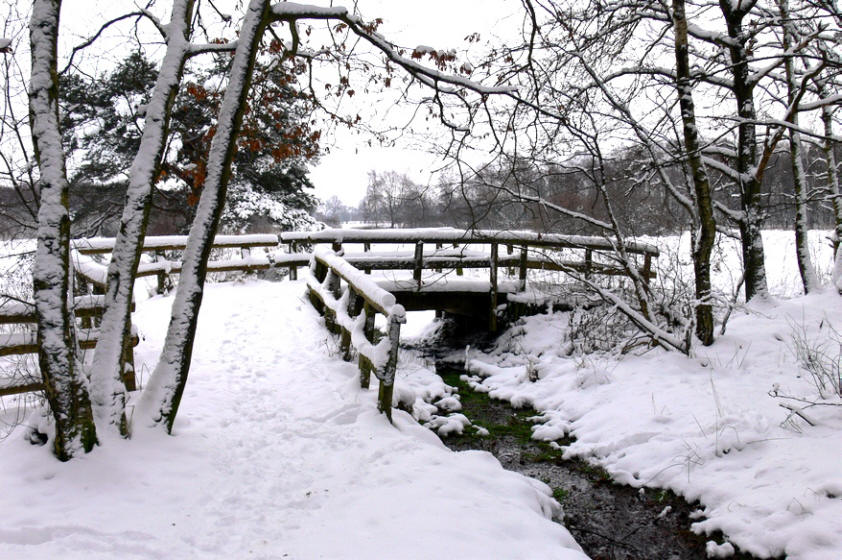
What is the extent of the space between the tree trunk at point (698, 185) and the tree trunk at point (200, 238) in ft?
15.3

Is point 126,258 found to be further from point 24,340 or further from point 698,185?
point 698,185

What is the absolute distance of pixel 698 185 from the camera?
20.5 feet

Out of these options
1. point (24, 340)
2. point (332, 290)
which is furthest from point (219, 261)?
point (24, 340)

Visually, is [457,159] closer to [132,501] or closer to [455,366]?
[132,501]

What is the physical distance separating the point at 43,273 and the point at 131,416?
1119 millimetres

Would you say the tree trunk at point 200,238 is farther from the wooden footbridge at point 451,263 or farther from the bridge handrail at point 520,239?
the bridge handrail at point 520,239

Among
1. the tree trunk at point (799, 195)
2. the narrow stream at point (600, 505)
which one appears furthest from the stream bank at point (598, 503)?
the tree trunk at point (799, 195)

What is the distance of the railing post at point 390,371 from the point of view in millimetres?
4234

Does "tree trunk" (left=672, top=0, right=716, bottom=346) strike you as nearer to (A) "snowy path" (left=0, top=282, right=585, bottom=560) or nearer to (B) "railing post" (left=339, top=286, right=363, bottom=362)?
(A) "snowy path" (left=0, top=282, right=585, bottom=560)

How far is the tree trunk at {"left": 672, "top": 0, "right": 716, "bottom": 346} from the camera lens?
6031mm

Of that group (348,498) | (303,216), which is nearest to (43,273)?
(348,498)

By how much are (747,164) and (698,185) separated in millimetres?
1397

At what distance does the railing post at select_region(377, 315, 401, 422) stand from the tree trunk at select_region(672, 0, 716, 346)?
3.97m

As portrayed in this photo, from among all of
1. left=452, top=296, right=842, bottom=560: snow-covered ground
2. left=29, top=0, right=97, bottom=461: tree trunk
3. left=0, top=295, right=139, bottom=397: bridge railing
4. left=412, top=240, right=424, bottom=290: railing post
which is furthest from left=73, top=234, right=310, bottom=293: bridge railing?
left=29, top=0, right=97, bottom=461: tree trunk
